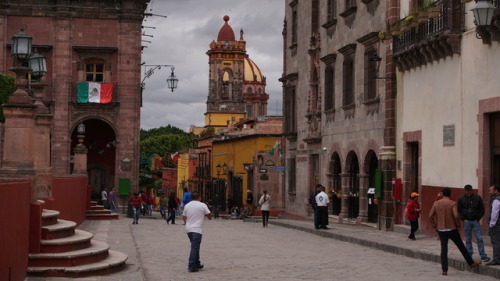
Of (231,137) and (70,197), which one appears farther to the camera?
(231,137)

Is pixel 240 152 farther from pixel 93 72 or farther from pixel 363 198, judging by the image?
pixel 363 198

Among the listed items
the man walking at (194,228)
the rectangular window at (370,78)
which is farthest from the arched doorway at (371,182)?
the man walking at (194,228)

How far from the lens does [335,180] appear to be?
3525 centimetres

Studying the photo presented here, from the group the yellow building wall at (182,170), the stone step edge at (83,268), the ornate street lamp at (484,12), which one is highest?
the ornate street lamp at (484,12)

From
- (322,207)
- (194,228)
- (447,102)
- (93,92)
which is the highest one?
(93,92)

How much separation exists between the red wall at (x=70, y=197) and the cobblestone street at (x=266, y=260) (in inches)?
46.3

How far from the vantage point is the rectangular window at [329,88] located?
35406 millimetres

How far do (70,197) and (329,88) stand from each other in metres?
12.0

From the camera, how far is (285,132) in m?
42.8

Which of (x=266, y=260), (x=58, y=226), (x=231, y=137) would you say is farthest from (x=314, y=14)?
(x=231, y=137)

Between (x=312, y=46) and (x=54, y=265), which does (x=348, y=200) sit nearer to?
(x=312, y=46)

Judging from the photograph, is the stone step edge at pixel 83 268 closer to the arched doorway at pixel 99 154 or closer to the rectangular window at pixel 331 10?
the rectangular window at pixel 331 10

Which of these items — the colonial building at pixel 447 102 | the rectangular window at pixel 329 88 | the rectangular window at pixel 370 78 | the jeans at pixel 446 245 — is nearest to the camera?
the jeans at pixel 446 245

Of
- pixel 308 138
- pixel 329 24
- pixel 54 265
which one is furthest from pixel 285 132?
pixel 54 265
